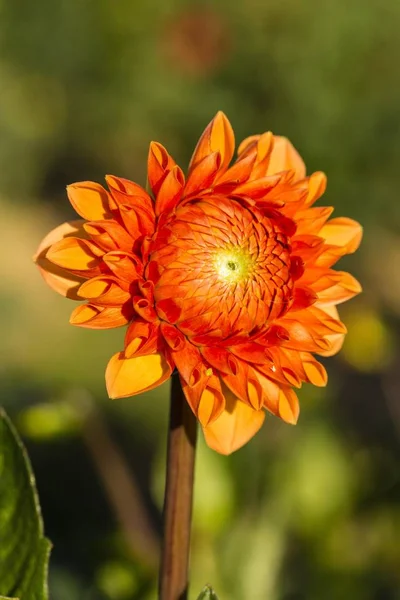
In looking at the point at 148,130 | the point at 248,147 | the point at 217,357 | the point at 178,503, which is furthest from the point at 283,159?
the point at 148,130

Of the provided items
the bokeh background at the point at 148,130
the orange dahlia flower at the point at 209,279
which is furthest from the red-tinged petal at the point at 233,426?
the bokeh background at the point at 148,130

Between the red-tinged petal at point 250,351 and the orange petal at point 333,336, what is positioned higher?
the orange petal at point 333,336

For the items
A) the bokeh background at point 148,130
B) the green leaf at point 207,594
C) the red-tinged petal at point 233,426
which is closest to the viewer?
the green leaf at point 207,594

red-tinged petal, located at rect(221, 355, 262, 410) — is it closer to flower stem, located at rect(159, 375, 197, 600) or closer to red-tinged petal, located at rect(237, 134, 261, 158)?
flower stem, located at rect(159, 375, 197, 600)

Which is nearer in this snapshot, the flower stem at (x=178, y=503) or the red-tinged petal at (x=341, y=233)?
the flower stem at (x=178, y=503)

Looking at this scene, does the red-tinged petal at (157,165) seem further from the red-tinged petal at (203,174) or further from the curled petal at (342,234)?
the curled petal at (342,234)

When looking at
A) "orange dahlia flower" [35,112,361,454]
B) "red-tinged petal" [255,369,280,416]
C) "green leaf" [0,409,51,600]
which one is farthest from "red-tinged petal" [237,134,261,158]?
"green leaf" [0,409,51,600]

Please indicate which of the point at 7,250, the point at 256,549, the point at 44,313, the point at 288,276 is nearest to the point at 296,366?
the point at 288,276

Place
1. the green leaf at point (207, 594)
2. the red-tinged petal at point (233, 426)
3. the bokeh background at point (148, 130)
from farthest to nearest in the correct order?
the bokeh background at point (148, 130)
the red-tinged petal at point (233, 426)
the green leaf at point (207, 594)

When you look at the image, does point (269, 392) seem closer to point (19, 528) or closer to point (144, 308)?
point (144, 308)
